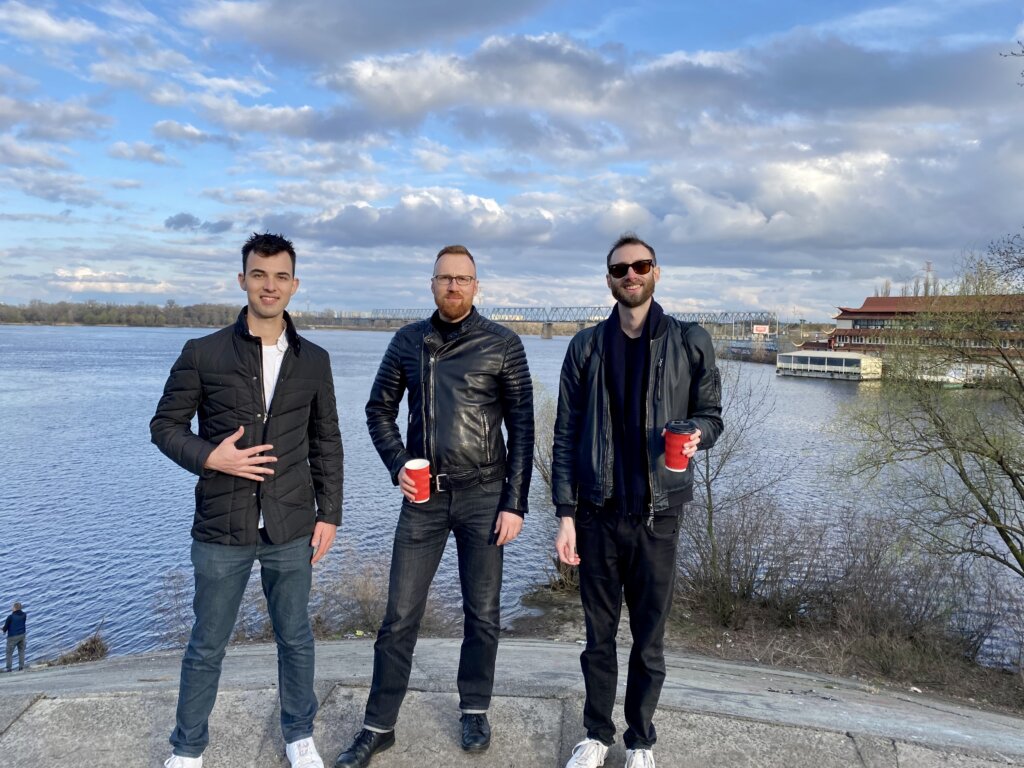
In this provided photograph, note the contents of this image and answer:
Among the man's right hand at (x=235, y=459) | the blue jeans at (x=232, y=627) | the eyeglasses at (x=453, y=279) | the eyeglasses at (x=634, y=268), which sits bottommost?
the blue jeans at (x=232, y=627)

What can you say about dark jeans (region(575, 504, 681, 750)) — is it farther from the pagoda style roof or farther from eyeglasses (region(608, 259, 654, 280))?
the pagoda style roof

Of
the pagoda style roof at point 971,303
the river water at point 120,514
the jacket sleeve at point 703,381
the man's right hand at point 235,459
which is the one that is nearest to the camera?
the man's right hand at point 235,459

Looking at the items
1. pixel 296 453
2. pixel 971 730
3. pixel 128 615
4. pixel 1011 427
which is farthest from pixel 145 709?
pixel 1011 427

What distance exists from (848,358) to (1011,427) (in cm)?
6370

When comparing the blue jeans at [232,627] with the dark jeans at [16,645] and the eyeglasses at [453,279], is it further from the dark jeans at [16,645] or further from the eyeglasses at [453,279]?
the dark jeans at [16,645]

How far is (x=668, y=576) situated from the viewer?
361 centimetres

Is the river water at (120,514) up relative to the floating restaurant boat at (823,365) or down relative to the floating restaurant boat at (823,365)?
down

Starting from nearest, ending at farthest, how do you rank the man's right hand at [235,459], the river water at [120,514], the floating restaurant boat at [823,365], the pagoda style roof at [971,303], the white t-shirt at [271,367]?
the man's right hand at [235,459]
the white t-shirt at [271,367]
the river water at [120,514]
the pagoda style roof at [971,303]
the floating restaurant boat at [823,365]

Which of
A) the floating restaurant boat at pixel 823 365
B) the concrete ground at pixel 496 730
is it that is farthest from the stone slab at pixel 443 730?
the floating restaurant boat at pixel 823 365

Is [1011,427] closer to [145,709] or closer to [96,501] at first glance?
[145,709]

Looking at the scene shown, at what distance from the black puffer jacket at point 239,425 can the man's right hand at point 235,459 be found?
2.3 inches

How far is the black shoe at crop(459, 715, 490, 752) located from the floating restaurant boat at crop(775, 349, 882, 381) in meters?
74.7

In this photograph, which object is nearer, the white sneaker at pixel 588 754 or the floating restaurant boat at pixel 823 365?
the white sneaker at pixel 588 754

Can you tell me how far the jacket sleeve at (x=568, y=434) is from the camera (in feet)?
12.3
